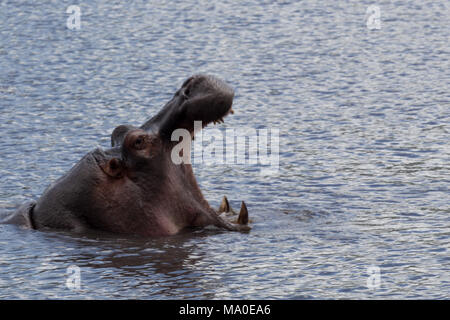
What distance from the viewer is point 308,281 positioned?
357 inches

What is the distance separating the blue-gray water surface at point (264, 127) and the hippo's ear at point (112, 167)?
64 cm

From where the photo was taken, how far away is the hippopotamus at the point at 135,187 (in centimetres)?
1023

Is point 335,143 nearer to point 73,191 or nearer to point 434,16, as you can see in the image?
point 73,191

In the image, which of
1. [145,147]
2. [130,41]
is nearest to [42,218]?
[145,147]

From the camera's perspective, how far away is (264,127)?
15891mm

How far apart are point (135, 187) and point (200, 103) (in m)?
1.10

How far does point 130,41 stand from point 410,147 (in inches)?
Result: 397
